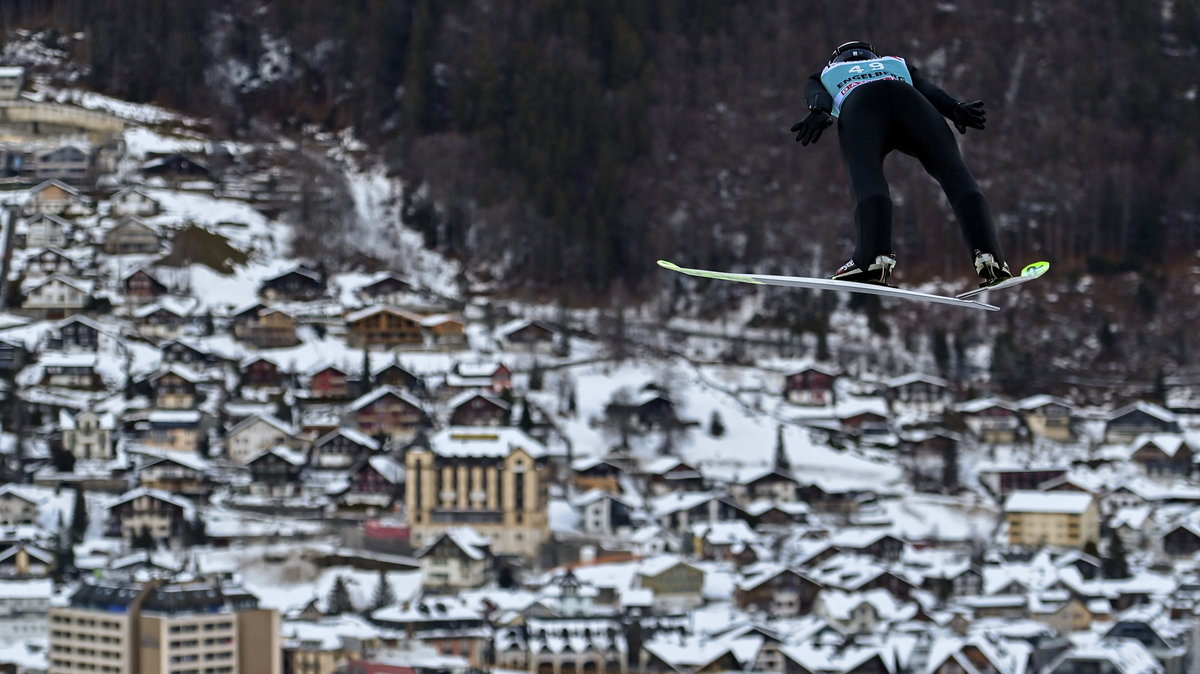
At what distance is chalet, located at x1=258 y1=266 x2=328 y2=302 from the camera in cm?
7350

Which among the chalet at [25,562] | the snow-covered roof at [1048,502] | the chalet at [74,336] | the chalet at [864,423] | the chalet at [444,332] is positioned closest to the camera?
the chalet at [25,562]

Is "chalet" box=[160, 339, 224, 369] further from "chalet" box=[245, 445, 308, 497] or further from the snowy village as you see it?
"chalet" box=[245, 445, 308, 497]

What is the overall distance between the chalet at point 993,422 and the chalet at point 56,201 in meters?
27.4

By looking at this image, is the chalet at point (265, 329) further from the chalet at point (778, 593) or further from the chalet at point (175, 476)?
the chalet at point (778, 593)

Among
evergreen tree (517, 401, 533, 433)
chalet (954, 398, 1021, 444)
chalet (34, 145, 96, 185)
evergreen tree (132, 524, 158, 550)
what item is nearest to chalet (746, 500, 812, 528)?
evergreen tree (517, 401, 533, 433)

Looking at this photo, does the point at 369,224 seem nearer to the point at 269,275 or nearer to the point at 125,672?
the point at 269,275

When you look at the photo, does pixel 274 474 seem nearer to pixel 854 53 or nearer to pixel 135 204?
pixel 135 204

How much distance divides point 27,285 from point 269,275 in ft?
22.6

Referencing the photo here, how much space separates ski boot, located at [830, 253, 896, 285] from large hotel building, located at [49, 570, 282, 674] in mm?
39340

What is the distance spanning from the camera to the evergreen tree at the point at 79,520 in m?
55.2

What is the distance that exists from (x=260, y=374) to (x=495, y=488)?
10300mm

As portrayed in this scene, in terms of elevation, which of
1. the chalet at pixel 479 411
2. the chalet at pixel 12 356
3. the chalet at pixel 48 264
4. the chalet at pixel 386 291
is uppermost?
the chalet at pixel 48 264

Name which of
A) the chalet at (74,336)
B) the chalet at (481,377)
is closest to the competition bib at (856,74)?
the chalet at (481,377)

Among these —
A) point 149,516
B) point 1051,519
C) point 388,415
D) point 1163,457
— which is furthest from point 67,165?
point 1051,519
